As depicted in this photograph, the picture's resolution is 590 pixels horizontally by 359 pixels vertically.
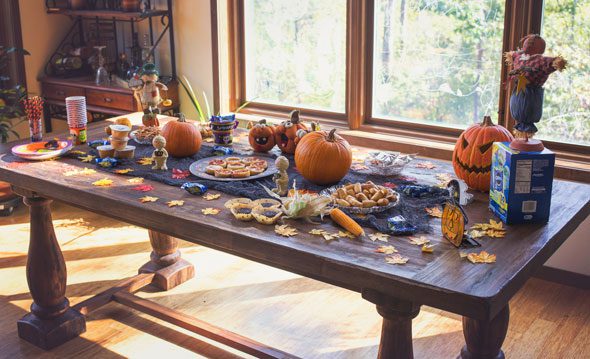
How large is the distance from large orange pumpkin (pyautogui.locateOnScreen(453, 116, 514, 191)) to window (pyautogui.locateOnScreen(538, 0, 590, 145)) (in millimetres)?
1288

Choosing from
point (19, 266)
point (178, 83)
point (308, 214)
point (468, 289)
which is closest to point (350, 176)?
point (308, 214)

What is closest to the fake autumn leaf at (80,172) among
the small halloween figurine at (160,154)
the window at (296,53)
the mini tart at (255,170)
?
the small halloween figurine at (160,154)

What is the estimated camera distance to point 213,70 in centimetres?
466

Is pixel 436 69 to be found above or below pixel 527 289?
above

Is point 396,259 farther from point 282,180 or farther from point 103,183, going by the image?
point 103,183

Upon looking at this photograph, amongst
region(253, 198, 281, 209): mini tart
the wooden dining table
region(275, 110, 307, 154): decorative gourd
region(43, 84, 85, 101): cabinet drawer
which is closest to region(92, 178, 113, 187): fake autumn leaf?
the wooden dining table

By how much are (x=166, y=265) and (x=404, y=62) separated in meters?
1.75

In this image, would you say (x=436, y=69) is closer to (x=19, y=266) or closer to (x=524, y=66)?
(x=524, y=66)

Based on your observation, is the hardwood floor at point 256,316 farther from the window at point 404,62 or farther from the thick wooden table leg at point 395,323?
the thick wooden table leg at point 395,323

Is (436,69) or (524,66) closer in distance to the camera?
(524,66)

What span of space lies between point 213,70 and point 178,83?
1.06 ft

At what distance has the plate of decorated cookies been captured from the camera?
2.51m

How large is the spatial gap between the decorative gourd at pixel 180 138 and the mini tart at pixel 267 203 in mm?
641

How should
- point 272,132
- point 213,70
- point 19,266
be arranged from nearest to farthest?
point 272,132 < point 19,266 < point 213,70
